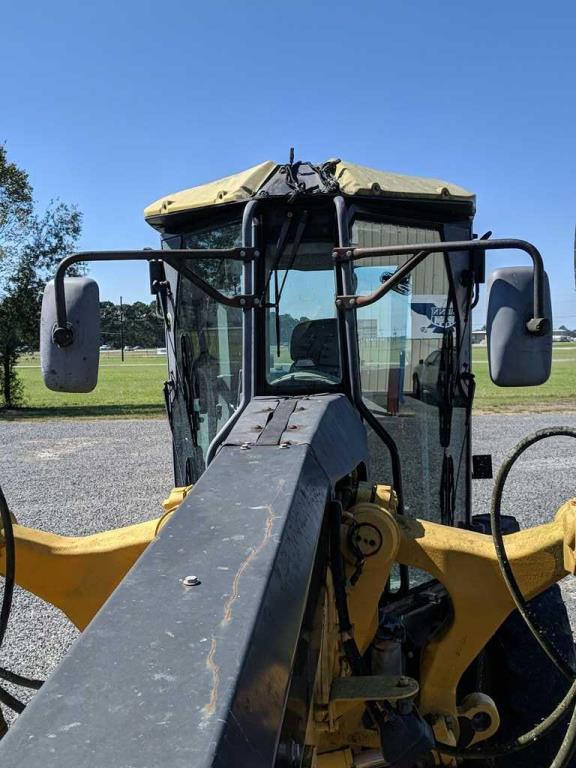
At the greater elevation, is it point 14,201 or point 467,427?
point 14,201

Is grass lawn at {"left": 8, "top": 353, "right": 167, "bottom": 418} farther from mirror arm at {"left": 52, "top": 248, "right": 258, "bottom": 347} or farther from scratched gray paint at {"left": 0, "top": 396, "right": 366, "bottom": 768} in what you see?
scratched gray paint at {"left": 0, "top": 396, "right": 366, "bottom": 768}

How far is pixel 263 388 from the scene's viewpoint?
310 cm

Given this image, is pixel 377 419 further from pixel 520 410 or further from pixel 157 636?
pixel 520 410

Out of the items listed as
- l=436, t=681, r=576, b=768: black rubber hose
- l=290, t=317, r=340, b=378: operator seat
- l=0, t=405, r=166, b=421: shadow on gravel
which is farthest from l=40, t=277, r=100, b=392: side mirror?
l=0, t=405, r=166, b=421: shadow on gravel

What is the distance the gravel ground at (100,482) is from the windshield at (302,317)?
2905 millimetres

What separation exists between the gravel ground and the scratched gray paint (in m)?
3.65

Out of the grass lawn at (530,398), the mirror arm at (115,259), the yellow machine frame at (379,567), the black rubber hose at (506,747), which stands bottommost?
the grass lawn at (530,398)

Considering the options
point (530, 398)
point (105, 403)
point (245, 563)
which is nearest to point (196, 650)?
point (245, 563)

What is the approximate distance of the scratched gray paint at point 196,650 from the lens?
1.04 m

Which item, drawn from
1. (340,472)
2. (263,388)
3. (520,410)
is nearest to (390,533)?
(340,472)

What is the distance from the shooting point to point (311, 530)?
1.88 meters

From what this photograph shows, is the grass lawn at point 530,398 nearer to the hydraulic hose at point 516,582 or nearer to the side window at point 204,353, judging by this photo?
the side window at point 204,353

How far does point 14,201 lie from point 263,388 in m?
21.2

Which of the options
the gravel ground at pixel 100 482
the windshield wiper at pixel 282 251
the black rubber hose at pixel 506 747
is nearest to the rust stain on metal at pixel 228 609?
the black rubber hose at pixel 506 747
